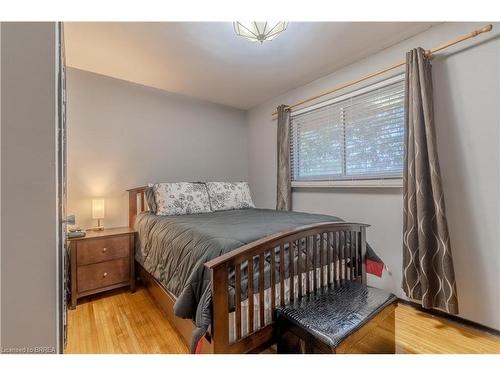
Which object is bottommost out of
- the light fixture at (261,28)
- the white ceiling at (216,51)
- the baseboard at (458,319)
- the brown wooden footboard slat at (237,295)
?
the baseboard at (458,319)

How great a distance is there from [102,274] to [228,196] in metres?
1.46

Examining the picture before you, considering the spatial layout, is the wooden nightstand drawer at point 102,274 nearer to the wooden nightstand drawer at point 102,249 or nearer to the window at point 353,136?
the wooden nightstand drawer at point 102,249

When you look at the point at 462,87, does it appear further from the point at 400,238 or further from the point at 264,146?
the point at 264,146

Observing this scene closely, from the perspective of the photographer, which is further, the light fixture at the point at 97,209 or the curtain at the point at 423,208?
the light fixture at the point at 97,209

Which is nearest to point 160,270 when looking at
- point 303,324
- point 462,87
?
point 303,324

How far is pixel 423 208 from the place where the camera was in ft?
5.59

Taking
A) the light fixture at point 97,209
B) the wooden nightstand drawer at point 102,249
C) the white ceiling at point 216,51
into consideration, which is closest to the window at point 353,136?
the white ceiling at point 216,51

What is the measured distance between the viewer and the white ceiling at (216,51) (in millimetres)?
1782

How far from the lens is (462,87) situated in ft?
5.47

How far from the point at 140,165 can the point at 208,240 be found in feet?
6.28

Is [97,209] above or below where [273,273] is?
above

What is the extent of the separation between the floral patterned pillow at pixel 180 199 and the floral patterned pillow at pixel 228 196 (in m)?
0.09

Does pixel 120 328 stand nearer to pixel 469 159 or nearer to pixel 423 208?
pixel 423 208

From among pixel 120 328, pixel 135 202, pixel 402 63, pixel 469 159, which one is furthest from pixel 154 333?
pixel 402 63
